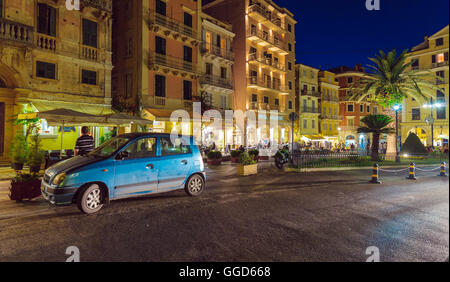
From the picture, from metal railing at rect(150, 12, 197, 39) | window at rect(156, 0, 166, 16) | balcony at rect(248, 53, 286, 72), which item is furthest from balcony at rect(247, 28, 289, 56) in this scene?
window at rect(156, 0, 166, 16)

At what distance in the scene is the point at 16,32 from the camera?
45.8 ft

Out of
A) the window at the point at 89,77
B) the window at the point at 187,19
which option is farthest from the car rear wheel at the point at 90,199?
the window at the point at 187,19

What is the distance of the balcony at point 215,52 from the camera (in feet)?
89.6

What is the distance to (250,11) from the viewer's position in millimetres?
32625

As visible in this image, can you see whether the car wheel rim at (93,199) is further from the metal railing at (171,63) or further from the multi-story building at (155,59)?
the metal railing at (171,63)

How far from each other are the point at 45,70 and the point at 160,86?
29.8ft

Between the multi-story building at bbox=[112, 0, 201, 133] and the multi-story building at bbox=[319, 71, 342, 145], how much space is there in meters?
32.4

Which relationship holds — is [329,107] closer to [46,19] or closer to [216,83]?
[216,83]

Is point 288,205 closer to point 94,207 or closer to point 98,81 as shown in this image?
point 94,207

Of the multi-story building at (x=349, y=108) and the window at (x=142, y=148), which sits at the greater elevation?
the multi-story building at (x=349, y=108)

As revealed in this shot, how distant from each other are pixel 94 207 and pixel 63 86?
44.7 feet

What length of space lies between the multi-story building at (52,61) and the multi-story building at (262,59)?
56.2ft
